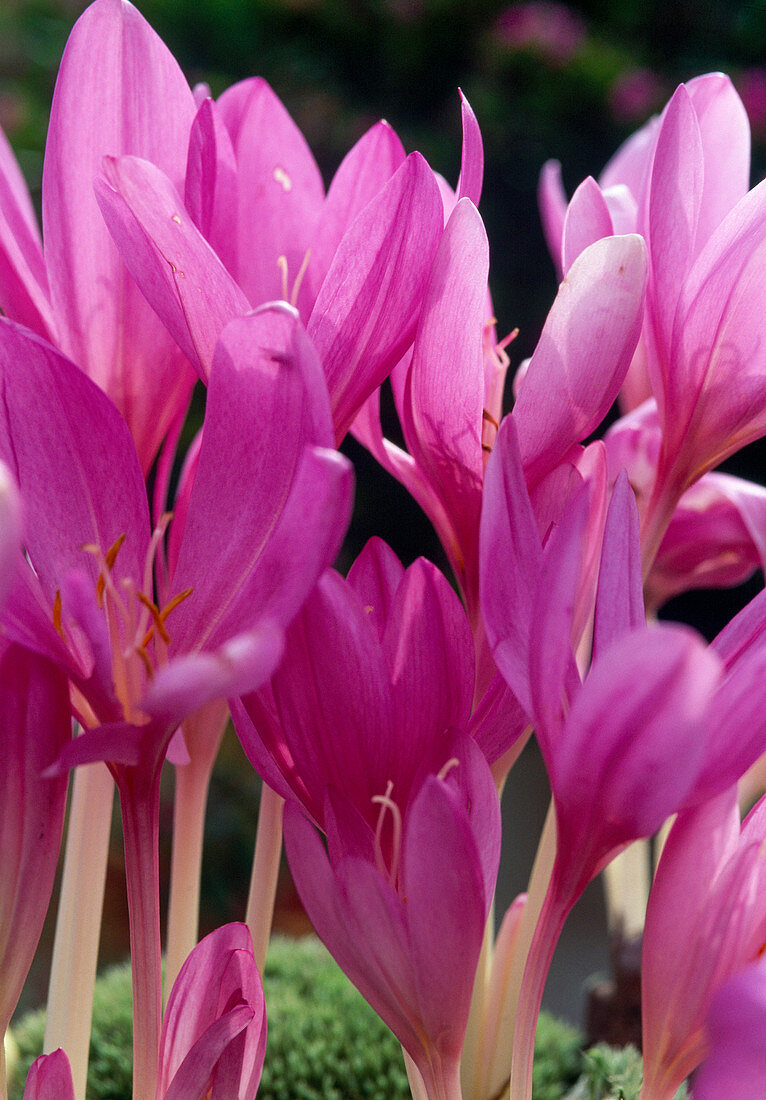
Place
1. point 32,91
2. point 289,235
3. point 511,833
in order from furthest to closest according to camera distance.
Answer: point 32,91, point 511,833, point 289,235

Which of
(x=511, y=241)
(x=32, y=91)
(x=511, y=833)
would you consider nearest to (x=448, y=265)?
(x=511, y=833)

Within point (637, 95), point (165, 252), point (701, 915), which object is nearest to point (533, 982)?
point (701, 915)

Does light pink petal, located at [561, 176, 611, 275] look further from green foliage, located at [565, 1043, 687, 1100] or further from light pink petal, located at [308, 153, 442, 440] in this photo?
green foliage, located at [565, 1043, 687, 1100]

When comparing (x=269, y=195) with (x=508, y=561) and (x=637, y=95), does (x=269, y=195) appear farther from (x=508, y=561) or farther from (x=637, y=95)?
(x=637, y=95)

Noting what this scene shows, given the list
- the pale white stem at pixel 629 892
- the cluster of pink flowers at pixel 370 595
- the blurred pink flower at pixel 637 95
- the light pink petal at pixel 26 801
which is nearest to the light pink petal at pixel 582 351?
the cluster of pink flowers at pixel 370 595

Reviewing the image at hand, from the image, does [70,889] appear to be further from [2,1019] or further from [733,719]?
[733,719]
